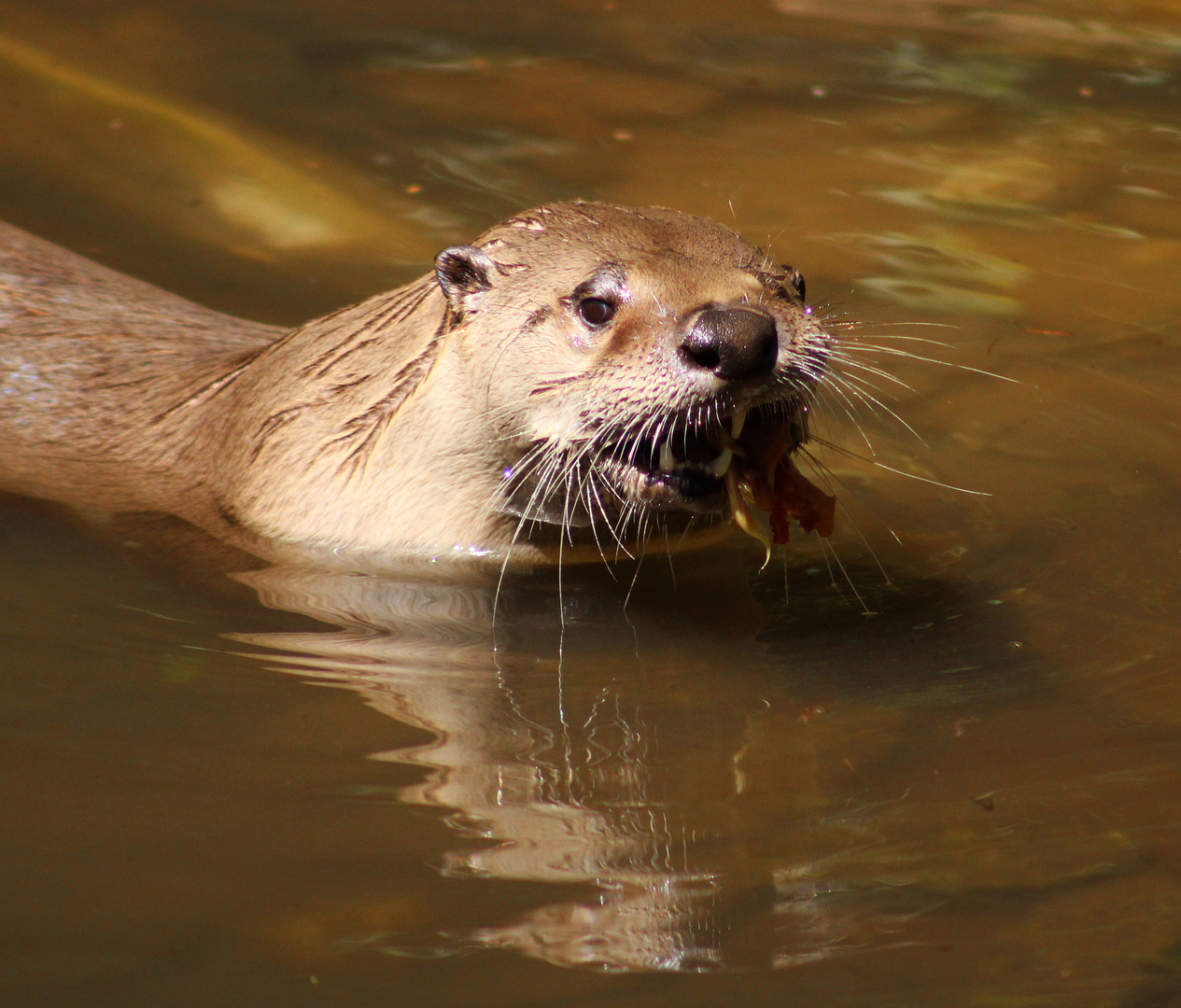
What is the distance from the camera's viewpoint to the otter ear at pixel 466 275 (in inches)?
129

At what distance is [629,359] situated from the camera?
2.99 metres

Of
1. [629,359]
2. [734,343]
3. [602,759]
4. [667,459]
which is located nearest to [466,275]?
[629,359]

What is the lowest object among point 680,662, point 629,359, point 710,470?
point 680,662

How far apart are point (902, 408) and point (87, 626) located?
237cm

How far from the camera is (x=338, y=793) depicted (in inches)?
→ 100

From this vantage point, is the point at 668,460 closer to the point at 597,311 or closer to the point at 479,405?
the point at 597,311

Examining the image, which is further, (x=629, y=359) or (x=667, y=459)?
(x=667, y=459)

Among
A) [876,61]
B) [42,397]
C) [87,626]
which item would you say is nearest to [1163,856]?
[87,626]

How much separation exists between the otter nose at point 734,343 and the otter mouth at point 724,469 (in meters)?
0.21

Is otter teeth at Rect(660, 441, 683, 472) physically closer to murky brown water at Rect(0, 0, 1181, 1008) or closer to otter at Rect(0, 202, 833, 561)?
otter at Rect(0, 202, 833, 561)

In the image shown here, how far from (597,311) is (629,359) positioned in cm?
16

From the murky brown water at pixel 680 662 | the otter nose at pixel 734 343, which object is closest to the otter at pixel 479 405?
the otter nose at pixel 734 343

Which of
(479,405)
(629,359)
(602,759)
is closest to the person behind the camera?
(602,759)

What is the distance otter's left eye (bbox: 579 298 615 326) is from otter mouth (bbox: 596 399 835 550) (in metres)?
0.24
